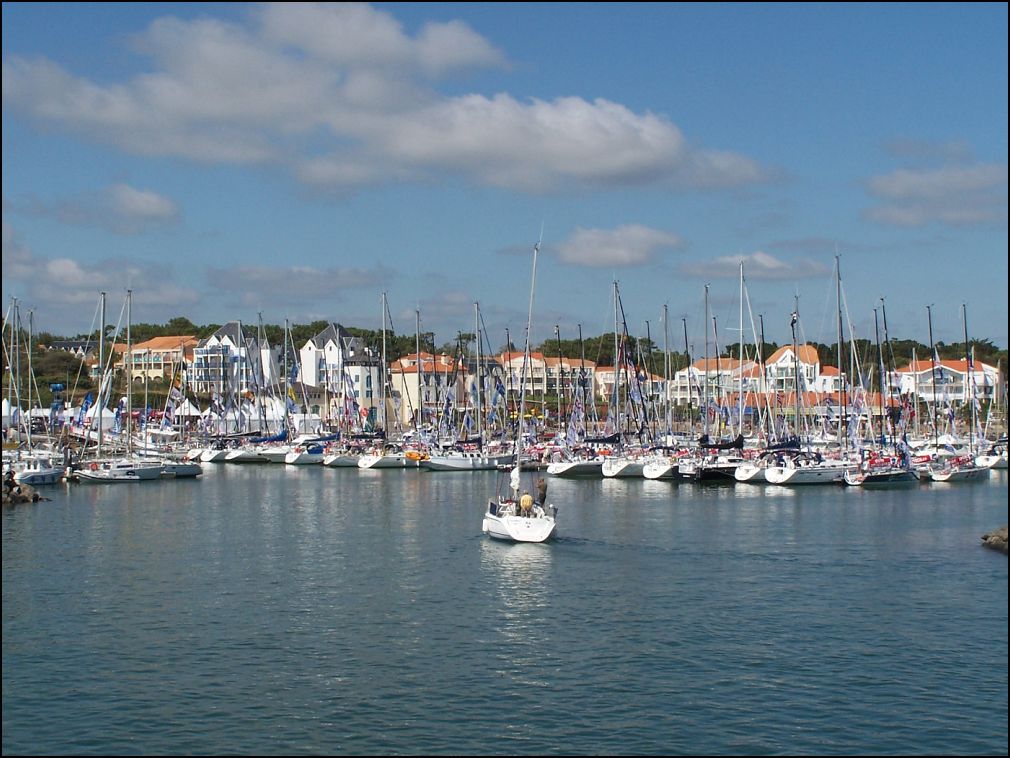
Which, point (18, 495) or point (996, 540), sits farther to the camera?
point (18, 495)

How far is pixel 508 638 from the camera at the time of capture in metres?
32.7

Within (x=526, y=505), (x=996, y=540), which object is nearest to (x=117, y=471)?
(x=526, y=505)

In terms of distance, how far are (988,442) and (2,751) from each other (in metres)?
95.7

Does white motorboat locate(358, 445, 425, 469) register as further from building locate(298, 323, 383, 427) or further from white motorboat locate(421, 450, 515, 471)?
building locate(298, 323, 383, 427)

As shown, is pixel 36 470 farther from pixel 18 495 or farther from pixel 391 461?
pixel 391 461

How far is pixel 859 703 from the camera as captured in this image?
86.5 ft

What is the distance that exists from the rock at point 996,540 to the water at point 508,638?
67 cm

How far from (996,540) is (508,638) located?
20.2 m

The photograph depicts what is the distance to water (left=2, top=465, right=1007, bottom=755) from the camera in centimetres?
2475

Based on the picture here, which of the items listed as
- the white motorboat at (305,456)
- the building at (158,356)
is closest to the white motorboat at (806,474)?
the white motorboat at (305,456)

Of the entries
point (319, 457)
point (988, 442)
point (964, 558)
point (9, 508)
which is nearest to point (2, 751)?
point (964, 558)

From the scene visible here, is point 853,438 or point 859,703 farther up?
point 853,438

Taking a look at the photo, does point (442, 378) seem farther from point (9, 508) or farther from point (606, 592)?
point (606, 592)

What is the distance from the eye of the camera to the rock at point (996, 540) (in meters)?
40.0
